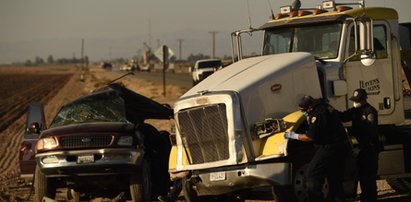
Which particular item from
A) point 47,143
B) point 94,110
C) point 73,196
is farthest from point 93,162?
point 73,196

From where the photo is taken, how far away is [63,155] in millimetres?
14188

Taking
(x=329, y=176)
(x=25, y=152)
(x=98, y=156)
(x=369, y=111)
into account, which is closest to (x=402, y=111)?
(x=369, y=111)

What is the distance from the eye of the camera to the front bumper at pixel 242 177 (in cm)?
1123

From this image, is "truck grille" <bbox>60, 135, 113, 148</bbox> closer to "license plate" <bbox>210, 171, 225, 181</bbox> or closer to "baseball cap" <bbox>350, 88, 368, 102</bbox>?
"license plate" <bbox>210, 171, 225, 181</bbox>

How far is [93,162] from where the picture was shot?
45.9 feet

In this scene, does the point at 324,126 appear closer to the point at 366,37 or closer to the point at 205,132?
the point at 205,132

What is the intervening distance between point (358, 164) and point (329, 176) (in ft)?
3.23

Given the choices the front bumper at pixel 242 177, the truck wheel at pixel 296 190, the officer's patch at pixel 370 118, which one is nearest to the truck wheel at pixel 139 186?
the front bumper at pixel 242 177

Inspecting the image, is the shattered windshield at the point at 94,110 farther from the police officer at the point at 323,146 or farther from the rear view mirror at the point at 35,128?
the police officer at the point at 323,146

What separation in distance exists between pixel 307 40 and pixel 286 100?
1.66 metres

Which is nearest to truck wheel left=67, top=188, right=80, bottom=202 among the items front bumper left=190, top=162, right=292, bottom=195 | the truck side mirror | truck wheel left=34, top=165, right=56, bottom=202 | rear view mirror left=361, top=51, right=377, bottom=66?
truck wheel left=34, top=165, right=56, bottom=202

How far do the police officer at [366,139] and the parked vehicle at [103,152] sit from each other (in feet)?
11.7

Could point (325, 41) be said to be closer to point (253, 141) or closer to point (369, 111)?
point (369, 111)

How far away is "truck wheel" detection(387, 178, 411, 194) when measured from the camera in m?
14.1
